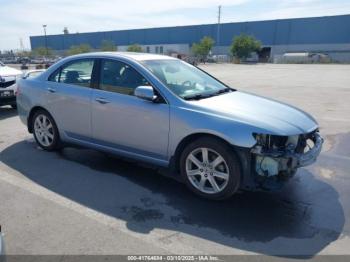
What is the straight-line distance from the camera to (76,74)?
17.3 ft

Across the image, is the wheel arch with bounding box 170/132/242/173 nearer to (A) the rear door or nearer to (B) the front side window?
(B) the front side window

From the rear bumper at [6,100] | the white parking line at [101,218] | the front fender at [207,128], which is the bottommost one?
the white parking line at [101,218]

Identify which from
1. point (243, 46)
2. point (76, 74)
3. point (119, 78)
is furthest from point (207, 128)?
point (243, 46)

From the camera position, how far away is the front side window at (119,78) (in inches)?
179

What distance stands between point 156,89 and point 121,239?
Answer: 6.16 ft

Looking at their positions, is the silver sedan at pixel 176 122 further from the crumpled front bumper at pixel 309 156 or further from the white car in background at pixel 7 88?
the white car in background at pixel 7 88

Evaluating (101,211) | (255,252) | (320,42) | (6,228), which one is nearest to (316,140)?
(255,252)

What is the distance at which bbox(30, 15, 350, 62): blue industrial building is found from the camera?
2709 inches

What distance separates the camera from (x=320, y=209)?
383cm

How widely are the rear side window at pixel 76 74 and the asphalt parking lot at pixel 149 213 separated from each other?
1.20 metres

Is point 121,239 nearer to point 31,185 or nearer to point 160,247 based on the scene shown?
point 160,247

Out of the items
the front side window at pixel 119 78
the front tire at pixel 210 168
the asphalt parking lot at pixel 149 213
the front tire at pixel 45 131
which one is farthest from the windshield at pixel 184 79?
the front tire at pixel 45 131

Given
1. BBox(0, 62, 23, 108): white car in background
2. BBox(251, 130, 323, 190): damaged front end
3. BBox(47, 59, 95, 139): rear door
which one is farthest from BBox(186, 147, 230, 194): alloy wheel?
BBox(0, 62, 23, 108): white car in background

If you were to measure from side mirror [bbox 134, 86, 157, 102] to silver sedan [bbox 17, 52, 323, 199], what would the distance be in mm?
12
